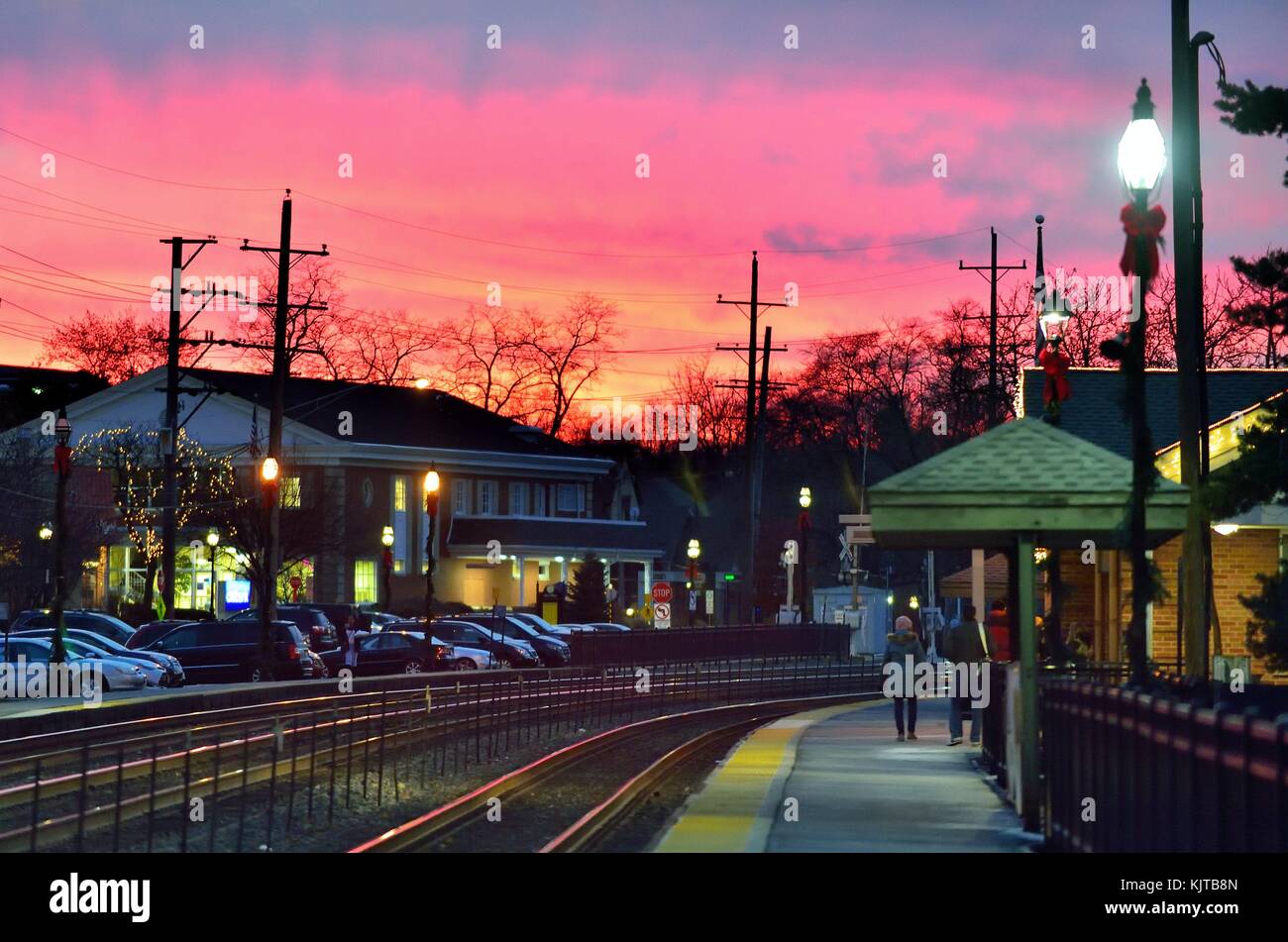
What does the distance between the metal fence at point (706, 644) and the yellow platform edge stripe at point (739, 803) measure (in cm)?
2352

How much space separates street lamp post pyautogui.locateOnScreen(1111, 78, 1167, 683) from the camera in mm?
13539

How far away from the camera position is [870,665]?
59781 millimetres

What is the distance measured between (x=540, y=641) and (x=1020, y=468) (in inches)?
1541

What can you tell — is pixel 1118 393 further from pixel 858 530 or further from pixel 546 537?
pixel 546 537

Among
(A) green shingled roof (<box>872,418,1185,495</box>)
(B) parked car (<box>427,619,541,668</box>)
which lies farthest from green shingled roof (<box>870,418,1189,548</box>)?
(B) parked car (<box>427,619,541,668</box>)

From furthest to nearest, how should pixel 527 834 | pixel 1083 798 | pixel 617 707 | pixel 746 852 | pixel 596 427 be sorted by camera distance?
pixel 596 427 → pixel 617 707 → pixel 527 834 → pixel 746 852 → pixel 1083 798

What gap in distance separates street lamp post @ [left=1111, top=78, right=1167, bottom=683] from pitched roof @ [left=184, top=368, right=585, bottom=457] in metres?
63.4

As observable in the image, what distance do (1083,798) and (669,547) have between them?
323ft

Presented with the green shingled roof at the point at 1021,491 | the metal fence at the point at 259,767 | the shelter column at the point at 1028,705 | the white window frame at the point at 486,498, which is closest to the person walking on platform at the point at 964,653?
the metal fence at the point at 259,767

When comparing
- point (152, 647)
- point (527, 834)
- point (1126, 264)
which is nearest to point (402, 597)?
point (152, 647)

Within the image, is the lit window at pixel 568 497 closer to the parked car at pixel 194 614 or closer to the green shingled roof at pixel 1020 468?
the parked car at pixel 194 614

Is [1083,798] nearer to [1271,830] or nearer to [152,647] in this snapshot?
[1271,830]

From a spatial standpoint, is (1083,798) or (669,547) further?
(669,547)

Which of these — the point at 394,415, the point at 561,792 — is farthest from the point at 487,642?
the point at 394,415
